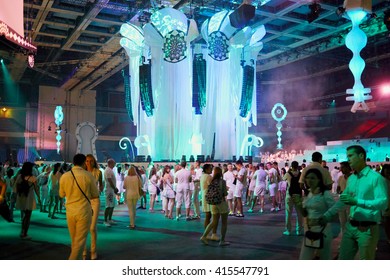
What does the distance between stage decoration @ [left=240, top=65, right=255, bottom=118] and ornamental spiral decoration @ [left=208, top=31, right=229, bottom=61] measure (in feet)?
4.93

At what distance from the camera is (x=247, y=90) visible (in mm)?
17938

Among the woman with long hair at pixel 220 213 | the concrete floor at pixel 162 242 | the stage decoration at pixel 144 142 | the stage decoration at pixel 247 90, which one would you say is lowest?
the concrete floor at pixel 162 242

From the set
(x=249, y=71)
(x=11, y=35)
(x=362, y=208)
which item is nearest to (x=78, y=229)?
(x=362, y=208)

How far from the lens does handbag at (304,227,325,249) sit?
137 inches

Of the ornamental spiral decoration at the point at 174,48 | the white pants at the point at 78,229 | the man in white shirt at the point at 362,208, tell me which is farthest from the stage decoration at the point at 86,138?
the man in white shirt at the point at 362,208

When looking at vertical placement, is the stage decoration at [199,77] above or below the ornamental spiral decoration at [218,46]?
below

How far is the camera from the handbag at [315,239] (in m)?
3.48

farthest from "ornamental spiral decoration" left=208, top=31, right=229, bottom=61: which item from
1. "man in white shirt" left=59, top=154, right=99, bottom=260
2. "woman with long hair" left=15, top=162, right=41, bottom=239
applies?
"man in white shirt" left=59, top=154, right=99, bottom=260

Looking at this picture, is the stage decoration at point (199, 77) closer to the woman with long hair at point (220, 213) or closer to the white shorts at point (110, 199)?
the white shorts at point (110, 199)

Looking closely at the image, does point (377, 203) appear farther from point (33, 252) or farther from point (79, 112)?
point (79, 112)

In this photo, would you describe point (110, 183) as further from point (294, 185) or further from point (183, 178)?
point (294, 185)

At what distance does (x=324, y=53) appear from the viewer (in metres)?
25.3

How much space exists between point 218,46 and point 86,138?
38.7 feet

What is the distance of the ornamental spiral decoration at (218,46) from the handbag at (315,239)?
14032 millimetres
